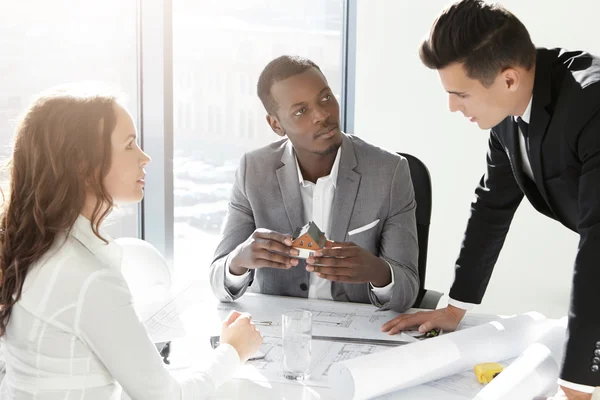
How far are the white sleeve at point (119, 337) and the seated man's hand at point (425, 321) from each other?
0.74 metres

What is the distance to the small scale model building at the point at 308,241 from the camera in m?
1.95

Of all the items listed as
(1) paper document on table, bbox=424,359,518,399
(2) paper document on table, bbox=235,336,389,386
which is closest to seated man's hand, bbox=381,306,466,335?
(2) paper document on table, bbox=235,336,389,386

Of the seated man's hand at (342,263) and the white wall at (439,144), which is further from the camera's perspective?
the white wall at (439,144)

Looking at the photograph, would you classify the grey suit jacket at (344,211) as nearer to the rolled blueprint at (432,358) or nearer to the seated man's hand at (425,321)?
the seated man's hand at (425,321)

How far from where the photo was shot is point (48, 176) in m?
1.31

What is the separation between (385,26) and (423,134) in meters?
0.82

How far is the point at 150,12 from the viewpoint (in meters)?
3.08

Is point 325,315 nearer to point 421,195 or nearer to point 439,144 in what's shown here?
point 421,195

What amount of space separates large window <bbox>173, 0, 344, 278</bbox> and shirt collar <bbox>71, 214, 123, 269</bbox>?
1804 mm

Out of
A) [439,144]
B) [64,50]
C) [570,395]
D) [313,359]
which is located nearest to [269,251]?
[313,359]

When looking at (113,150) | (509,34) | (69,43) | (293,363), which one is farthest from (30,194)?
(69,43)

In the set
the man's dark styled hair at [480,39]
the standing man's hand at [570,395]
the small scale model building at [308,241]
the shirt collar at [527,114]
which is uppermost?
the man's dark styled hair at [480,39]

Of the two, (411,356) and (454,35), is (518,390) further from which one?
(454,35)

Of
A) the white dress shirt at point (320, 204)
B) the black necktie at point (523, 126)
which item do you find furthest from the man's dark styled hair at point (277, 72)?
the black necktie at point (523, 126)
